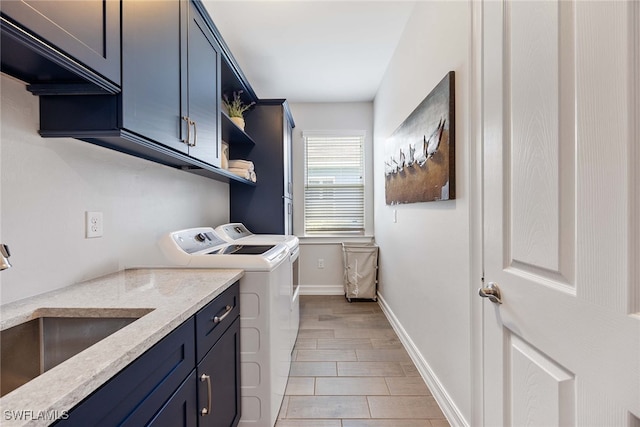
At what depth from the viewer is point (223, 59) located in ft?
6.28

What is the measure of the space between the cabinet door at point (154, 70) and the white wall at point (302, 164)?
8.44 ft

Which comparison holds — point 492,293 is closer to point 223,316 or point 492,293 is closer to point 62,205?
point 223,316

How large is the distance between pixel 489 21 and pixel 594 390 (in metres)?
1.04

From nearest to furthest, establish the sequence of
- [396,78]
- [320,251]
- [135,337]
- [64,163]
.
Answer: [135,337]
[64,163]
[396,78]
[320,251]

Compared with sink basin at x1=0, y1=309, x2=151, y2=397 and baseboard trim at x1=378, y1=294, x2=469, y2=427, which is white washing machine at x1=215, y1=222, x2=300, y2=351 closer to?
baseboard trim at x1=378, y1=294, x2=469, y2=427

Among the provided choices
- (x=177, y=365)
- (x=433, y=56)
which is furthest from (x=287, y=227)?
(x=177, y=365)

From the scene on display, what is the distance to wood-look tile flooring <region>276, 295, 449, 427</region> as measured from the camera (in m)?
1.62

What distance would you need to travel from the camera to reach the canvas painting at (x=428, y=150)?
1.50m

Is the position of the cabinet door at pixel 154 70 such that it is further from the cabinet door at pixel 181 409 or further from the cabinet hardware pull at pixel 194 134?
the cabinet door at pixel 181 409

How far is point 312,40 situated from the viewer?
2465mm

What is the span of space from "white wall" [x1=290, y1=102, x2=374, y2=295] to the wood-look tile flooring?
95 cm

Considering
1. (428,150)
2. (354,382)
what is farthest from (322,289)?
(428,150)

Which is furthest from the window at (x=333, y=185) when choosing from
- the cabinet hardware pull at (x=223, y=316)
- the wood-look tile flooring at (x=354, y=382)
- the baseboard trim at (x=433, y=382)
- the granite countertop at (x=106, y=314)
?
the cabinet hardware pull at (x=223, y=316)

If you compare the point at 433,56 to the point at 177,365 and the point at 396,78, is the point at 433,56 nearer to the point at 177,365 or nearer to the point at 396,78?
the point at 396,78
